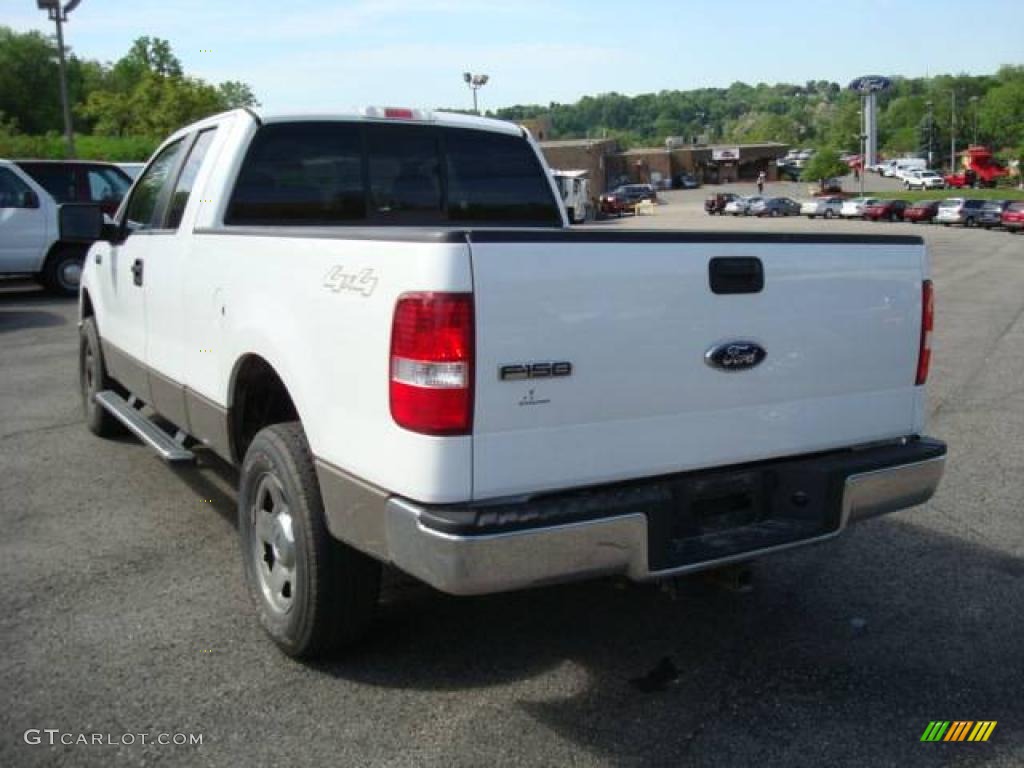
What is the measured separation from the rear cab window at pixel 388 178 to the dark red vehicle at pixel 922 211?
58924 mm

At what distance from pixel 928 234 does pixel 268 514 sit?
47.2 m

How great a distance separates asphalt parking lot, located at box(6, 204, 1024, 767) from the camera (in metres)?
3.20

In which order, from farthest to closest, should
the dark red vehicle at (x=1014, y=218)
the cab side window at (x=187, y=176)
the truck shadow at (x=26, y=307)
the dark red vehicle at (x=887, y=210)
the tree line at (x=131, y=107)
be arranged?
the dark red vehicle at (x=887, y=210), the tree line at (x=131, y=107), the dark red vehicle at (x=1014, y=218), the truck shadow at (x=26, y=307), the cab side window at (x=187, y=176)

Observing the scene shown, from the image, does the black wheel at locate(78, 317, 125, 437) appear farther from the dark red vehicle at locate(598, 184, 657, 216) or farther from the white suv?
the white suv

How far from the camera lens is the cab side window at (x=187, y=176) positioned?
197 inches

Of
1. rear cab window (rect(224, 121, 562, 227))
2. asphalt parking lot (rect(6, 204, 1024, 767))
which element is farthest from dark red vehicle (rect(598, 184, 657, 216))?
asphalt parking lot (rect(6, 204, 1024, 767))

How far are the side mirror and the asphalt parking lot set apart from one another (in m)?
1.51

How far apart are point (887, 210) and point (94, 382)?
63840 mm

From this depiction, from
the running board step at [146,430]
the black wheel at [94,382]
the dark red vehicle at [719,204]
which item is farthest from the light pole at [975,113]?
the running board step at [146,430]

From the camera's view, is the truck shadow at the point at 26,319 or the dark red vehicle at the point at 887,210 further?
the dark red vehicle at the point at 887,210

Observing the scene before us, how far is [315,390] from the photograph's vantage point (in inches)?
132

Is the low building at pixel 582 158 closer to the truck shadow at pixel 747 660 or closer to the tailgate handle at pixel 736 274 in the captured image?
the truck shadow at pixel 747 660

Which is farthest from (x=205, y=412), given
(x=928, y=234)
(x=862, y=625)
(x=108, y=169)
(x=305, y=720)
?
(x=928, y=234)

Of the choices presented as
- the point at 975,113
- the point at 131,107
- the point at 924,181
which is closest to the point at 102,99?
the point at 131,107
